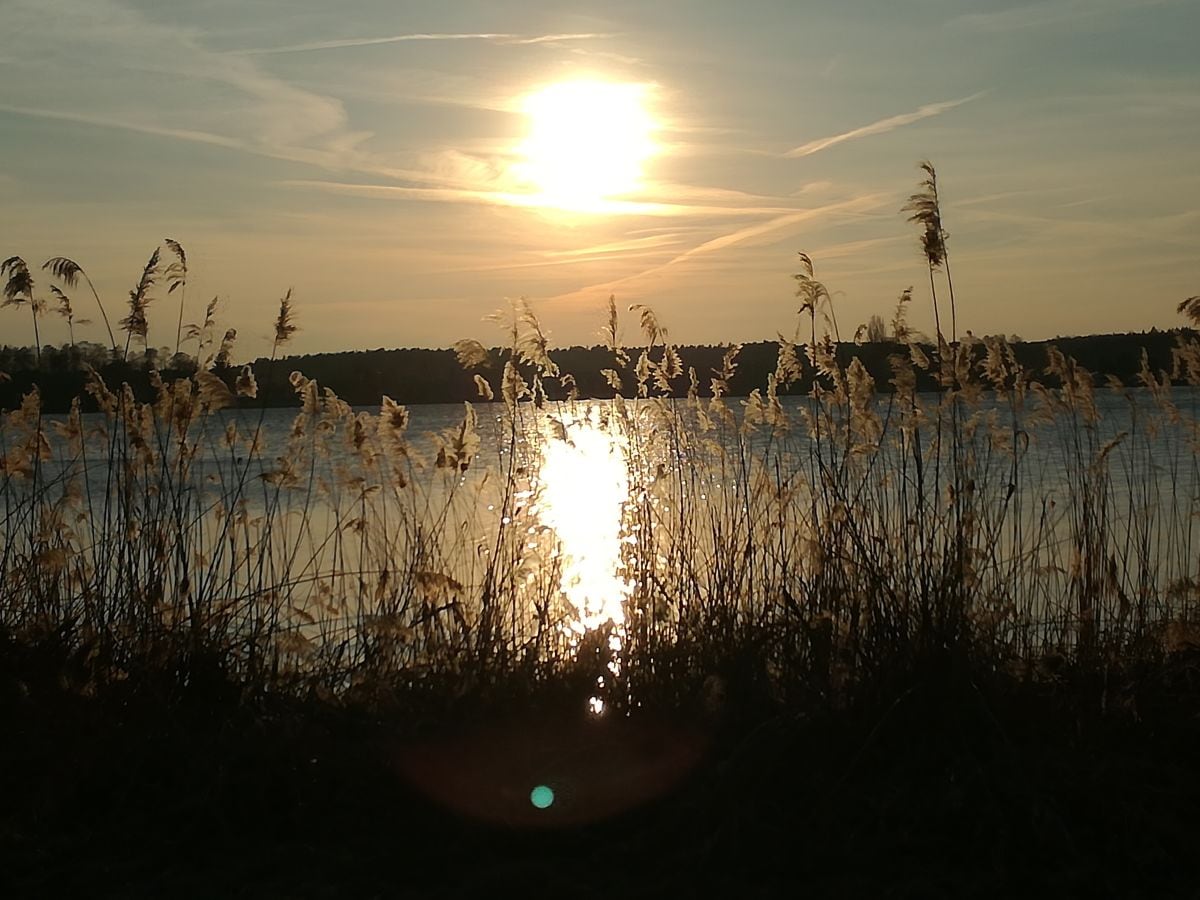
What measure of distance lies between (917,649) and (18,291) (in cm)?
488

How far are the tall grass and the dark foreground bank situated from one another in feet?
0.88

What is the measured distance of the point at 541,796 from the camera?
4152 mm

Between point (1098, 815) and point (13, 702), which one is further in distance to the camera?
point (13, 702)

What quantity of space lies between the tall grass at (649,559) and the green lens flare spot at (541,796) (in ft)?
2.40

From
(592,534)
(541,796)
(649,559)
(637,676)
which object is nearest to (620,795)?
(541,796)

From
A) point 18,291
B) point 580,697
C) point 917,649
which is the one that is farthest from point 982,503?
point 18,291

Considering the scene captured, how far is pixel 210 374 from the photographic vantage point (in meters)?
6.19

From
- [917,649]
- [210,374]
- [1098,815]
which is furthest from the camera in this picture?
[210,374]

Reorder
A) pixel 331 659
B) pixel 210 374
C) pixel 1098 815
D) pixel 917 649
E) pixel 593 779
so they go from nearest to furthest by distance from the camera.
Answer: pixel 1098 815 → pixel 593 779 → pixel 917 649 → pixel 331 659 → pixel 210 374

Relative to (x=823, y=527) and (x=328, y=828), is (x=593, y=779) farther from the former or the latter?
(x=823, y=527)

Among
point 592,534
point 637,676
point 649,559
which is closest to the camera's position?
point 637,676

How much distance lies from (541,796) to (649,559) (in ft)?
7.40

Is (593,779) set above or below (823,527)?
below

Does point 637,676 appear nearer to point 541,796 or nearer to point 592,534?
point 541,796
